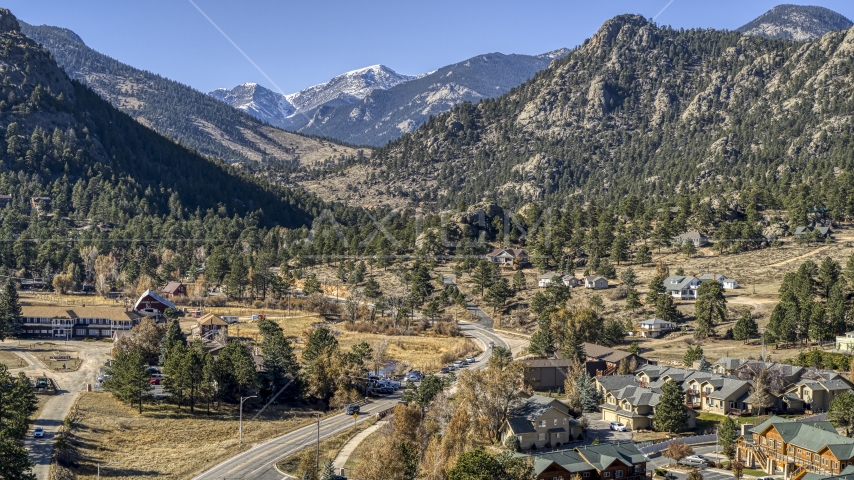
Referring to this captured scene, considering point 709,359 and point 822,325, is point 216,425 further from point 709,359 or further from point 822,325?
point 822,325

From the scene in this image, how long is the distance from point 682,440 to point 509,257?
8311 centimetres

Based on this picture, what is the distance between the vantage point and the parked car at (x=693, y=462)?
56519mm

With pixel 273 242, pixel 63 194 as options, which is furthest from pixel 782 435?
pixel 63 194

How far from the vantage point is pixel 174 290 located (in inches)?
5221

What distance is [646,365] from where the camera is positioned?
7900cm

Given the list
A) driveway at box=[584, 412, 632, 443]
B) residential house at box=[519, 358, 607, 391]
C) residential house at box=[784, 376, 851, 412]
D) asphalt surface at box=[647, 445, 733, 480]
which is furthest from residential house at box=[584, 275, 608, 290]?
asphalt surface at box=[647, 445, 733, 480]

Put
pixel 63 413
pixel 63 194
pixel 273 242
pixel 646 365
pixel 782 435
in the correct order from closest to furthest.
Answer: pixel 782 435
pixel 63 413
pixel 646 365
pixel 273 242
pixel 63 194

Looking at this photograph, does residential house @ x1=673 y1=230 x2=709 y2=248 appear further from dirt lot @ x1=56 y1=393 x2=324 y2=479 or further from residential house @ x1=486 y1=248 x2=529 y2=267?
dirt lot @ x1=56 y1=393 x2=324 y2=479

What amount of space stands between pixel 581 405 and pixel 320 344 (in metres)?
27.2

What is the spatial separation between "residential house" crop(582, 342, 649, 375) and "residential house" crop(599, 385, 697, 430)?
1083 cm

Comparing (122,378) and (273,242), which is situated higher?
(273,242)

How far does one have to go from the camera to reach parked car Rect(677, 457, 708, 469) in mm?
56519

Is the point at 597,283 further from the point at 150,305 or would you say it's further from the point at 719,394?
the point at 150,305

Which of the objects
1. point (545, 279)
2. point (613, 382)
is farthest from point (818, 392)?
point (545, 279)
